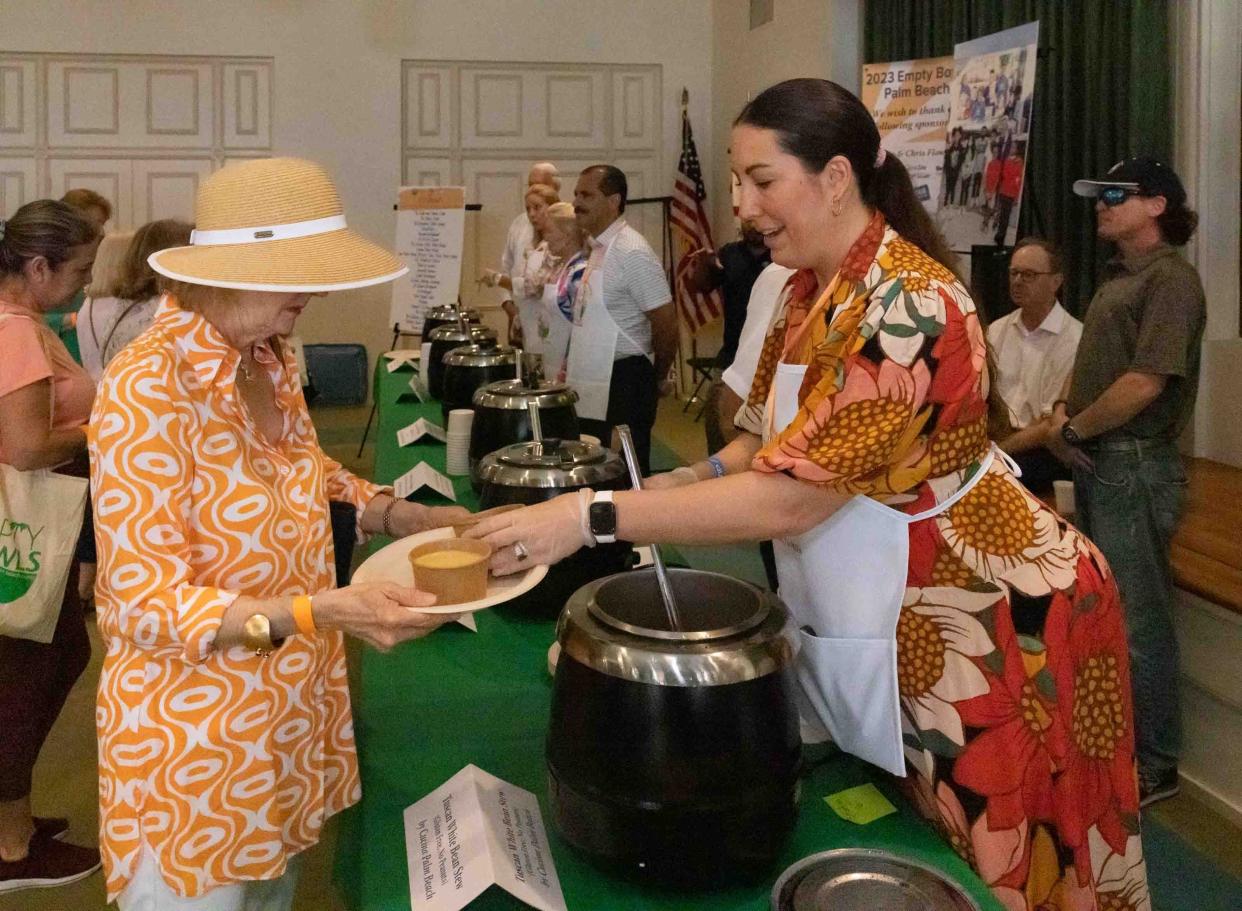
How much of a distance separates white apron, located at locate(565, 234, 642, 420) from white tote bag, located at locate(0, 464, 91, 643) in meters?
1.76

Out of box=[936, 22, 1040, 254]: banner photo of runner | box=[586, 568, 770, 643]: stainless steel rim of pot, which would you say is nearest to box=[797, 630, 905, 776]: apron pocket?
box=[586, 568, 770, 643]: stainless steel rim of pot

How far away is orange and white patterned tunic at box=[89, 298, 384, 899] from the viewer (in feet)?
3.51

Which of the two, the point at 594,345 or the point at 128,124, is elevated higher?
the point at 128,124

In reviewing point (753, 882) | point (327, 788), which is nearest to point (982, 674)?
point (753, 882)

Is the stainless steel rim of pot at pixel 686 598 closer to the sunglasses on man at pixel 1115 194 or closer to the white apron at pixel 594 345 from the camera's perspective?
the sunglasses on man at pixel 1115 194

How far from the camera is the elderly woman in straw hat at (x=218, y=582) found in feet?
3.52

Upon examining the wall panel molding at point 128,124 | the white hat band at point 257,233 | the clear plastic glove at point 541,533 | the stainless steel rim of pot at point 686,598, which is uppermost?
the wall panel molding at point 128,124

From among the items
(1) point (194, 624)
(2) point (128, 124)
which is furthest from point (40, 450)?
(2) point (128, 124)

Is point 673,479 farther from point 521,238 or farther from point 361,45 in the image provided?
point 361,45

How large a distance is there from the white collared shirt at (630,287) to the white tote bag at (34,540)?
6.21ft

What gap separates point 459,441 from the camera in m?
2.63

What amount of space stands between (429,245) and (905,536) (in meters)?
5.86

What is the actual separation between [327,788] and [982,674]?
0.78 m

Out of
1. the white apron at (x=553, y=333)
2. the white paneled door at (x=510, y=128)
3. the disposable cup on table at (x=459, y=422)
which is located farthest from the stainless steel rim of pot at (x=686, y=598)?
the white paneled door at (x=510, y=128)
